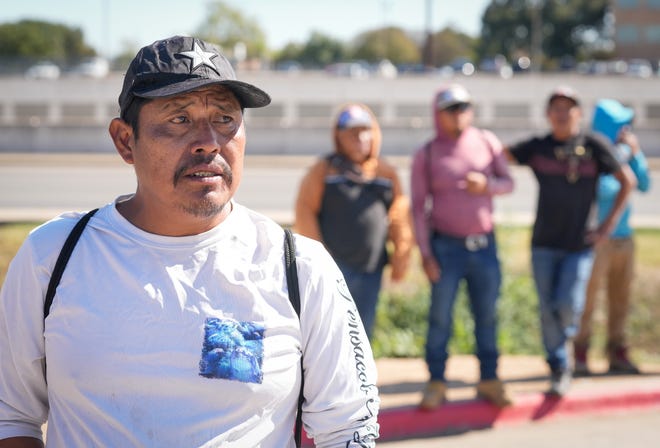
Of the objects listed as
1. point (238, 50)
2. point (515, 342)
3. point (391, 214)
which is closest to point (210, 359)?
point (391, 214)

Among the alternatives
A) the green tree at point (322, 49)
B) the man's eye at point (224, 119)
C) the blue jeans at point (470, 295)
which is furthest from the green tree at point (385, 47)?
the man's eye at point (224, 119)

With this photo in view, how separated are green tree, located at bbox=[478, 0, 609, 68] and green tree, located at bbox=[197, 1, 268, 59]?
30543 mm

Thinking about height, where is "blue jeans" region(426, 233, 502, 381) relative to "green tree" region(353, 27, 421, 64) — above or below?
below

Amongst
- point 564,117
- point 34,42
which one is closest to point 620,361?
point 564,117

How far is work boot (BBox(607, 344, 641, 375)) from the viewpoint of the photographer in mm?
7543

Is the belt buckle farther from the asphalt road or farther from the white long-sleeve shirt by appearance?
the asphalt road

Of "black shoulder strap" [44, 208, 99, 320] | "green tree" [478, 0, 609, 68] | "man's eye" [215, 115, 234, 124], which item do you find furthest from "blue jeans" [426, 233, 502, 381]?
"green tree" [478, 0, 609, 68]

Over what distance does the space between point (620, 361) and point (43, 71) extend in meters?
56.7

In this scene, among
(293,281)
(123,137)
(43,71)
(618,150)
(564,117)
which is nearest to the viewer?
(293,281)

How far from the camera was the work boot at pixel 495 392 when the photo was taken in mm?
6336

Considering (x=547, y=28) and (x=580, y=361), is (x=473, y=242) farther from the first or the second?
(x=547, y=28)

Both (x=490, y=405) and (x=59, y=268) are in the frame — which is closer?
(x=59, y=268)

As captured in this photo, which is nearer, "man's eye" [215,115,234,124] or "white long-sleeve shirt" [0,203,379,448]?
"white long-sleeve shirt" [0,203,379,448]

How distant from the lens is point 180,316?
6.91 feet
